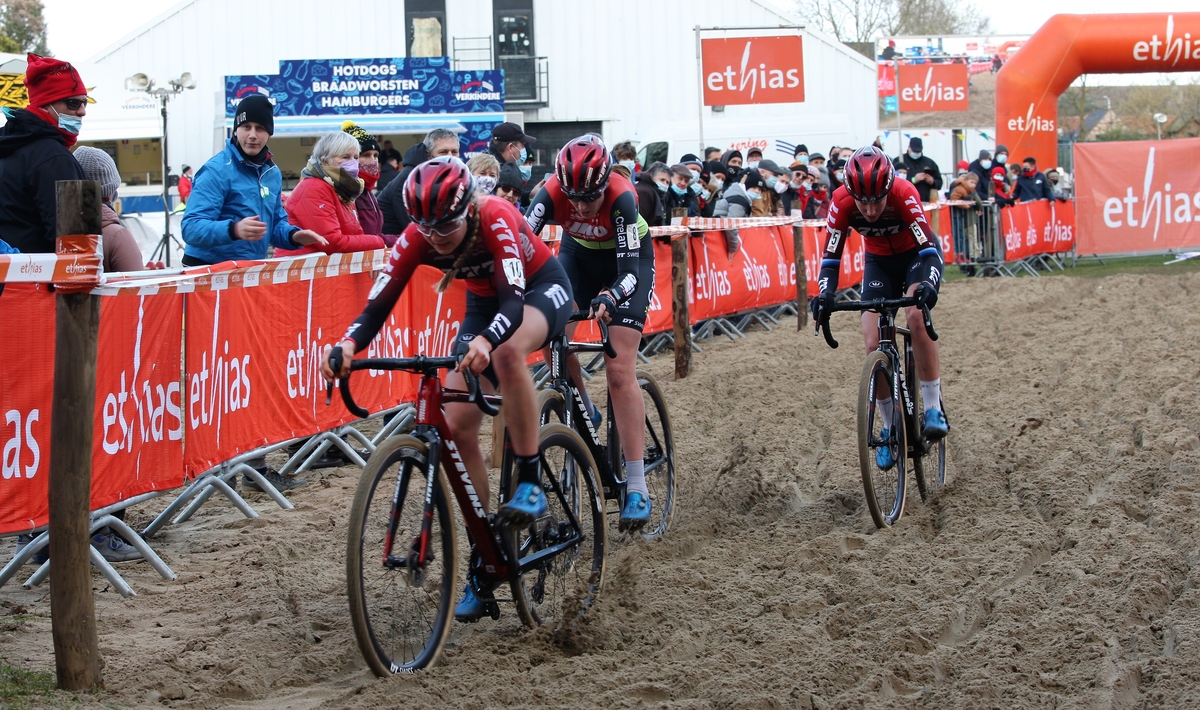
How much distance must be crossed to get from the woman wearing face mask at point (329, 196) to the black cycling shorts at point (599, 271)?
214cm

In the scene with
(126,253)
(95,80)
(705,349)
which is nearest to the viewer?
(126,253)

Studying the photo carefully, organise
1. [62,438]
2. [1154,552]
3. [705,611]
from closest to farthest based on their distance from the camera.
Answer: [62,438] < [705,611] < [1154,552]

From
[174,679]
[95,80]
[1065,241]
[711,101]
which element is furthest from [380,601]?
[95,80]

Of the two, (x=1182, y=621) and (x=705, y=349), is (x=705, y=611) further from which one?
(x=705, y=349)

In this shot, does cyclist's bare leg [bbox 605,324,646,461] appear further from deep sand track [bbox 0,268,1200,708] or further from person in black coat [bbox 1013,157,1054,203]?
person in black coat [bbox 1013,157,1054,203]

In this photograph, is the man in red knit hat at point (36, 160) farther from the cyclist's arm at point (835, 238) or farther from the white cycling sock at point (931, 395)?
the white cycling sock at point (931, 395)

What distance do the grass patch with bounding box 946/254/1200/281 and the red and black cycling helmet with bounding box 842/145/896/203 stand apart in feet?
51.8

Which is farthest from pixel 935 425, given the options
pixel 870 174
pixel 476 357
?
pixel 476 357

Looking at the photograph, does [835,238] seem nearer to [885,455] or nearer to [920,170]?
[885,455]

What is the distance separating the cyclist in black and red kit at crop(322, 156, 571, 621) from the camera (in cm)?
425

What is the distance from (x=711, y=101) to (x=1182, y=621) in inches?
627

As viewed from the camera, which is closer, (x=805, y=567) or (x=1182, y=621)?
(x=1182, y=621)

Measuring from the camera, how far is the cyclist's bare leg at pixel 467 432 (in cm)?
462

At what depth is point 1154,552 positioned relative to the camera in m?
5.24
